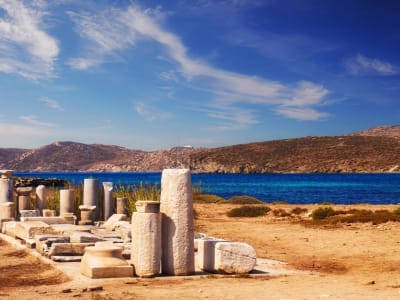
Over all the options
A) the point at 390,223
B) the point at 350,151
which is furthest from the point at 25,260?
the point at 350,151

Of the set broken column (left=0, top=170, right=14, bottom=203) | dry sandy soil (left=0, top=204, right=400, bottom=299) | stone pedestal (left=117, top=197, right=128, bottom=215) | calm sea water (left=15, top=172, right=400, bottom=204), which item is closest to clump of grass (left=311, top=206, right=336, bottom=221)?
dry sandy soil (left=0, top=204, right=400, bottom=299)

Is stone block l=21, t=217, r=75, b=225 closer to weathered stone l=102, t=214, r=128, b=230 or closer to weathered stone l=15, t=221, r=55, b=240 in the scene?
weathered stone l=102, t=214, r=128, b=230

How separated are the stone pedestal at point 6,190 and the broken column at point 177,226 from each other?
444 inches

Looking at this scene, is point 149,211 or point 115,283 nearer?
point 115,283

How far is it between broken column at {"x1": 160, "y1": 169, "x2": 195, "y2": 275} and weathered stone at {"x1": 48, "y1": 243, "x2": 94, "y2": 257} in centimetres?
302

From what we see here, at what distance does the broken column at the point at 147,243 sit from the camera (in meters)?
11.1

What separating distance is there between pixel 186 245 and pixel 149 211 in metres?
0.97

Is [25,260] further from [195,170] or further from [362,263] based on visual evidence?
[195,170]

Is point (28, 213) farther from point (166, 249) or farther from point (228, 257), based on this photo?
point (228, 257)

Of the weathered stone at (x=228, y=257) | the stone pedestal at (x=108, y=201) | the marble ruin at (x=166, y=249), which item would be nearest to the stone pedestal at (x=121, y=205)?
the stone pedestal at (x=108, y=201)

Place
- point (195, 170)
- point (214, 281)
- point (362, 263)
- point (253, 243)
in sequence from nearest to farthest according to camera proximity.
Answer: point (214, 281), point (362, 263), point (253, 243), point (195, 170)

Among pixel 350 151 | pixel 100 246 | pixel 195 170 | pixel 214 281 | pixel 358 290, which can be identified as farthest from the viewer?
pixel 195 170

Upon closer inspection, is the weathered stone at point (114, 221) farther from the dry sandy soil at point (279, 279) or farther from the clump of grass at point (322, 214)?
the clump of grass at point (322, 214)

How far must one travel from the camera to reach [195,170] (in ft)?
487
